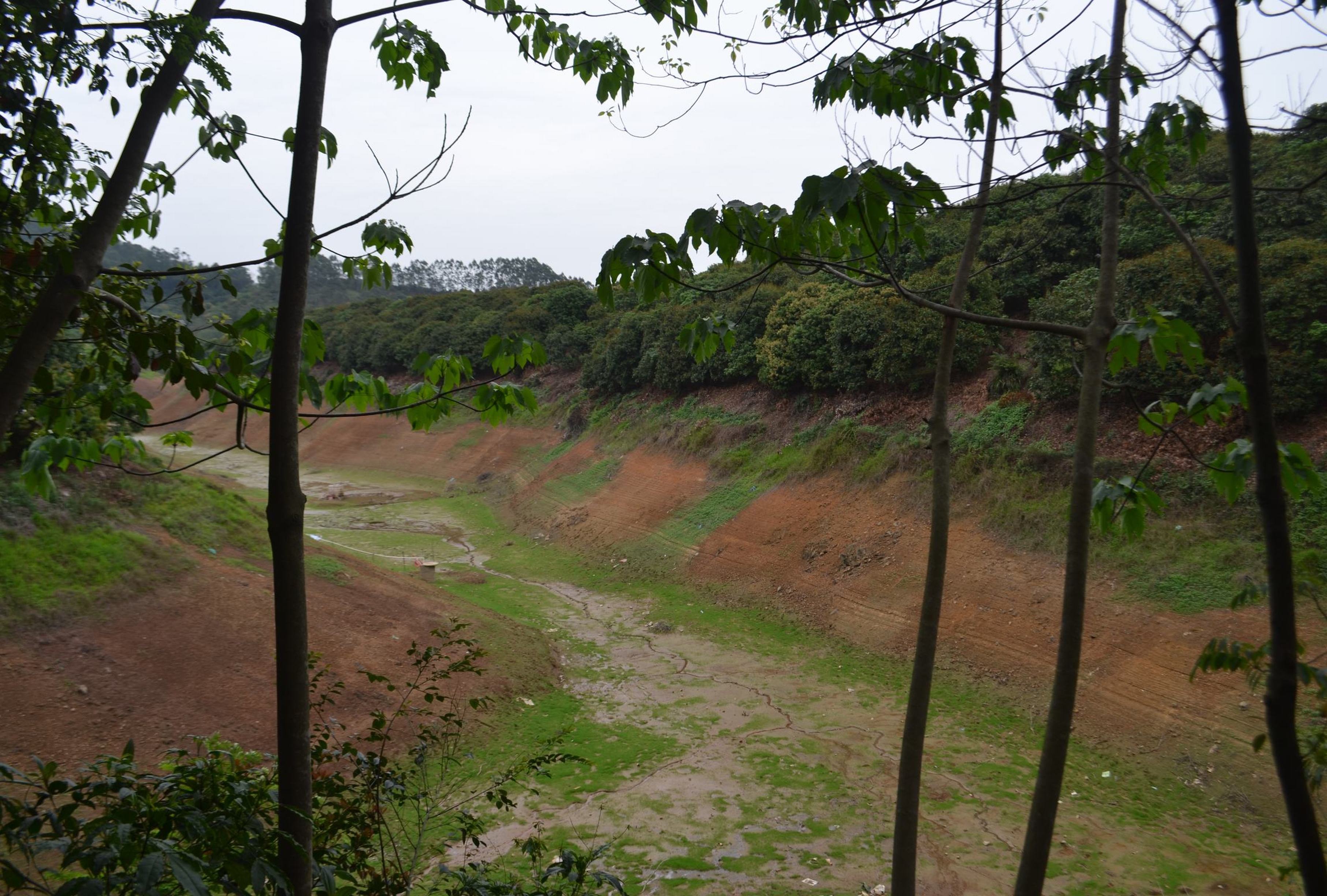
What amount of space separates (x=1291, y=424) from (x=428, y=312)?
40947 mm

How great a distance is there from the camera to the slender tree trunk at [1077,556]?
355 cm

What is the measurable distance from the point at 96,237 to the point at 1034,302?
625 inches

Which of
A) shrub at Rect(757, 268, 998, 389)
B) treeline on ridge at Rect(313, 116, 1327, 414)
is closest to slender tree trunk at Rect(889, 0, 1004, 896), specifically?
treeline on ridge at Rect(313, 116, 1327, 414)

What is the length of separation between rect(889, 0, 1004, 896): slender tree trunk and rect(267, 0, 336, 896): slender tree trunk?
298cm

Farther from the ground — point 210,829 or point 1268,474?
point 1268,474

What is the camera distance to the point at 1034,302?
1572cm

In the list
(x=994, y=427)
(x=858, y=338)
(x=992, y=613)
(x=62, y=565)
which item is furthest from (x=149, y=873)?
(x=858, y=338)

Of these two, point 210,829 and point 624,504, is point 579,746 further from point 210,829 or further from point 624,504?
point 624,504

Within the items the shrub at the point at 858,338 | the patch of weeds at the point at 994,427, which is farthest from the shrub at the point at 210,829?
the shrub at the point at 858,338

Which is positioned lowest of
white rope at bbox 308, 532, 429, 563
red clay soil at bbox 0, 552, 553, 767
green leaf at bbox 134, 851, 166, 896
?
white rope at bbox 308, 532, 429, 563

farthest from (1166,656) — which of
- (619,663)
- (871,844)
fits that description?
(619,663)

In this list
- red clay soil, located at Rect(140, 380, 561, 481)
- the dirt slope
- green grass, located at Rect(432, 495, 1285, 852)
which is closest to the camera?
green grass, located at Rect(432, 495, 1285, 852)

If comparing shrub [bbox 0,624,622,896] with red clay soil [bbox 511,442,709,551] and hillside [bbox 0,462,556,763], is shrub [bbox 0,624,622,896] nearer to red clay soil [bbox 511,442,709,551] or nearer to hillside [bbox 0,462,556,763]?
hillside [bbox 0,462,556,763]

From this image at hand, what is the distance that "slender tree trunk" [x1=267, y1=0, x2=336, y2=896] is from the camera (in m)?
2.45
